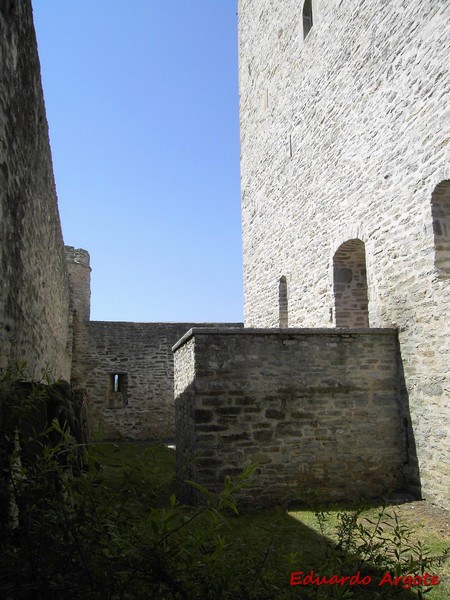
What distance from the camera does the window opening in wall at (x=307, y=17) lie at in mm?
10312

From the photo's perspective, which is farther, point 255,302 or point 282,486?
point 255,302

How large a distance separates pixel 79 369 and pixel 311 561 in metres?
12.3

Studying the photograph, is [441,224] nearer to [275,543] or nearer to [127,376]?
[275,543]

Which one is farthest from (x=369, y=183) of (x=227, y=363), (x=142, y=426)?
(x=142, y=426)

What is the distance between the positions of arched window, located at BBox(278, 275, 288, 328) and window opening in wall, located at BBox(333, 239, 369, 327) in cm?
257

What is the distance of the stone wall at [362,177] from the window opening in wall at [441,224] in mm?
15

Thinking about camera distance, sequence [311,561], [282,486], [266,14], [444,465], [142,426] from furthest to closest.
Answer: [142,426] → [266,14] → [282,486] → [444,465] → [311,561]

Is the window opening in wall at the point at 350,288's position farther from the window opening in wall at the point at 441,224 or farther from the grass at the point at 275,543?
the grass at the point at 275,543

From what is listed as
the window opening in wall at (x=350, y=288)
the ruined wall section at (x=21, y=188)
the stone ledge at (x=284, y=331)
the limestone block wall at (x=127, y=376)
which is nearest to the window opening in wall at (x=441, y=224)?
the stone ledge at (x=284, y=331)

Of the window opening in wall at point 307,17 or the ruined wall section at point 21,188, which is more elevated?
the window opening in wall at point 307,17

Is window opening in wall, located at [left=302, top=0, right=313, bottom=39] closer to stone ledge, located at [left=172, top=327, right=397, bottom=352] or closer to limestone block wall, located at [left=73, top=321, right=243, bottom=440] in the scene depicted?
stone ledge, located at [left=172, top=327, right=397, bottom=352]

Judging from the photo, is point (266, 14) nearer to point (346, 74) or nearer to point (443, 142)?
point (346, 74)

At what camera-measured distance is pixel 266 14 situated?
1247 cm

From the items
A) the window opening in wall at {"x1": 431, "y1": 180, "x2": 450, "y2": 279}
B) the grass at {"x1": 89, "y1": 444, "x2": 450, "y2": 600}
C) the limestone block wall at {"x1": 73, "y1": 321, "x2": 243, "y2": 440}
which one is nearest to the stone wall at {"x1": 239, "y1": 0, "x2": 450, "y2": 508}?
the window opening in wall at {"x1": 431, "y1": 180, "x2": 450, "y2": 279}
